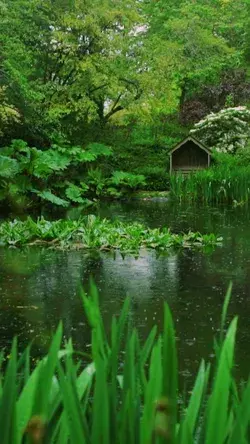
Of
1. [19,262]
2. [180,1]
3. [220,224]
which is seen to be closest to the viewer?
[19,262]

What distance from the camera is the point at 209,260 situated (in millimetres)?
6445

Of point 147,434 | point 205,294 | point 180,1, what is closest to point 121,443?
point 147,434

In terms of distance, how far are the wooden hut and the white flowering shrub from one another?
4.25 feet

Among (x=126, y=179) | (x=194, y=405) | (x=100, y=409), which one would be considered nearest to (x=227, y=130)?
(x=126, y=179)

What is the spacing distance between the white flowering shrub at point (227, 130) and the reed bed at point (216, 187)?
4703 mm

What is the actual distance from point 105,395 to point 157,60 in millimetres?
16822

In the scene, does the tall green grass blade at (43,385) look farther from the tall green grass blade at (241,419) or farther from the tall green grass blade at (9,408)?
the tall green grass blade at (241,419)

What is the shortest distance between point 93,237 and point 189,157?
9.32 metres

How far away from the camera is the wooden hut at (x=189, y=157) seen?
16141 millimetres

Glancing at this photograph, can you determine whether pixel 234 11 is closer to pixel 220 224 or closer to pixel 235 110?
pixel 235 110

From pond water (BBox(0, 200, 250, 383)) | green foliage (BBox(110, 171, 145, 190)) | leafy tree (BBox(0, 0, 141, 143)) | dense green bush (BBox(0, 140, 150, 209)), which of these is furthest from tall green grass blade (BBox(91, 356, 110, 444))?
green foliage (BBox(110, 171, 145, 190))

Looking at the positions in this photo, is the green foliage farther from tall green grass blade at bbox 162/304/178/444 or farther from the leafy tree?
tall green grass blade at bbox 162/304/178/444

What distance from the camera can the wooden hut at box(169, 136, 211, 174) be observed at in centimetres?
1614

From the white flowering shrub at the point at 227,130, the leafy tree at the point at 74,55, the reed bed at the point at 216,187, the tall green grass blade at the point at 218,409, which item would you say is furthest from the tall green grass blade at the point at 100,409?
the white flowering shrub at the point at 227,130
